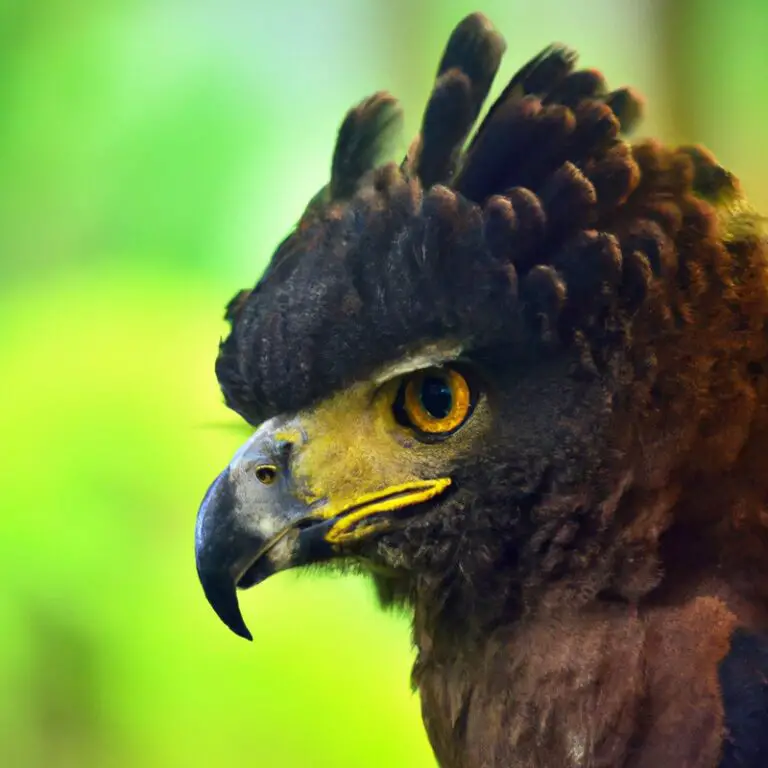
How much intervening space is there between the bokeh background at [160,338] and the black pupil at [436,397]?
35.8 inches

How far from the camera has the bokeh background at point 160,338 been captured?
5.91ft

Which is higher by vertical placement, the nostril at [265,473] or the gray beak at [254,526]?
the nostril at [265,473]

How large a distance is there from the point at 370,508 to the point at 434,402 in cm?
13

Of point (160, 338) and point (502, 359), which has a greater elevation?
point (160, 338)

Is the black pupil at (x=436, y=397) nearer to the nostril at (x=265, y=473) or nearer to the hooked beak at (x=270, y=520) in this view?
the hooked beak at (x=270, y=520)

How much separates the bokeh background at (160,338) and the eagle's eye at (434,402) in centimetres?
89

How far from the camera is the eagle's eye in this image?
0.90m

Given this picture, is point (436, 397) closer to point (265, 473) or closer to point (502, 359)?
point (502, 359)

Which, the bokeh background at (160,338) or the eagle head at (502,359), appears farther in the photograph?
the bokeh background at (160,338)

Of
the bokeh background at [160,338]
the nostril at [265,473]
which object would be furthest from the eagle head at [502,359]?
the bokeh background at [160,338]

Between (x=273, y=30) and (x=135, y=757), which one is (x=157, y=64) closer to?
(x=273, y=30)

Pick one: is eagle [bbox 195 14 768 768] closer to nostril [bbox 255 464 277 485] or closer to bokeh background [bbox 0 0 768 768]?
nostril [bbox 255 464 277 485]

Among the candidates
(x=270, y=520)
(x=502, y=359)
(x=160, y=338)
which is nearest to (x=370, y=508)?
(x=270, y=520)

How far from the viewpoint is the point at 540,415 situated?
0.86 meters
